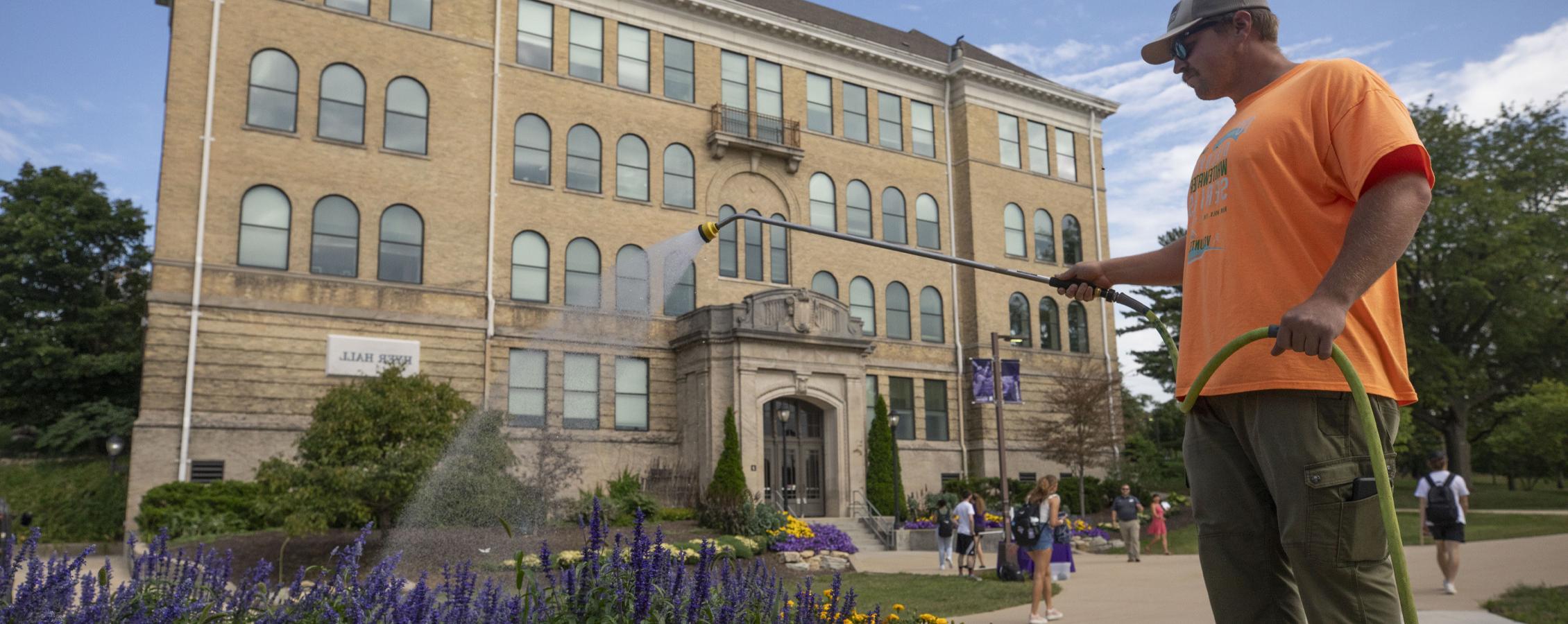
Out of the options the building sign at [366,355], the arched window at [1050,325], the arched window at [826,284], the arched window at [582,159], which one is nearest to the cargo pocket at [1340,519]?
the building sign at [366,355]

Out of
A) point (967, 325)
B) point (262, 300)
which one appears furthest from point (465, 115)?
point (967, 325)

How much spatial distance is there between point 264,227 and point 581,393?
407 inches

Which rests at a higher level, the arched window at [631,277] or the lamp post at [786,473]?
the arched window at [631,277]

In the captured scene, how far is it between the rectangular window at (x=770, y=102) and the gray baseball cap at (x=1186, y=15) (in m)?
35.3

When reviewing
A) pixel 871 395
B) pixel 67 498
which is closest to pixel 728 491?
pixel 871 395

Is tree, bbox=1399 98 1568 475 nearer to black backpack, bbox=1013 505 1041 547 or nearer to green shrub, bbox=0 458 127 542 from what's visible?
black backpack, bbox=1013 505 1041 547

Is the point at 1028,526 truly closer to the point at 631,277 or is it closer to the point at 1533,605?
the point at 1533,605

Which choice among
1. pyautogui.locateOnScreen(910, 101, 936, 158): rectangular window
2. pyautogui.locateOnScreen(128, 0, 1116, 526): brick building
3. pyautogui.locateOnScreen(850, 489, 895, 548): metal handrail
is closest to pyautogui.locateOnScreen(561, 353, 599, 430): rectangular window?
pyautogui.locateOnScreen(128, 0, 1116, 526): brick building

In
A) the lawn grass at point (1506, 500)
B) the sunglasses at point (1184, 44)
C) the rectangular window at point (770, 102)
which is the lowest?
the lawn grass at point (1506, 500)

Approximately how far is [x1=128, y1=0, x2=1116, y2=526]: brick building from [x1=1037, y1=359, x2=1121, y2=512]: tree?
143 cm

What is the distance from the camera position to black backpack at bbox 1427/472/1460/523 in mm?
14289

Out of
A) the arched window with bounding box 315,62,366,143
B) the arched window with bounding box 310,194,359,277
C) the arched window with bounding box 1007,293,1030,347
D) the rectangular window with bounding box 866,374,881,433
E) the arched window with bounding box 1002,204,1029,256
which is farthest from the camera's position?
the arched window with bounding box 1002,204,1029,256

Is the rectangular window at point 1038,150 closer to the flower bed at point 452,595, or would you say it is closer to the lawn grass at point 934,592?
the lawn grass at point 934,592

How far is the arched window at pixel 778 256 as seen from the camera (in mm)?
38625
